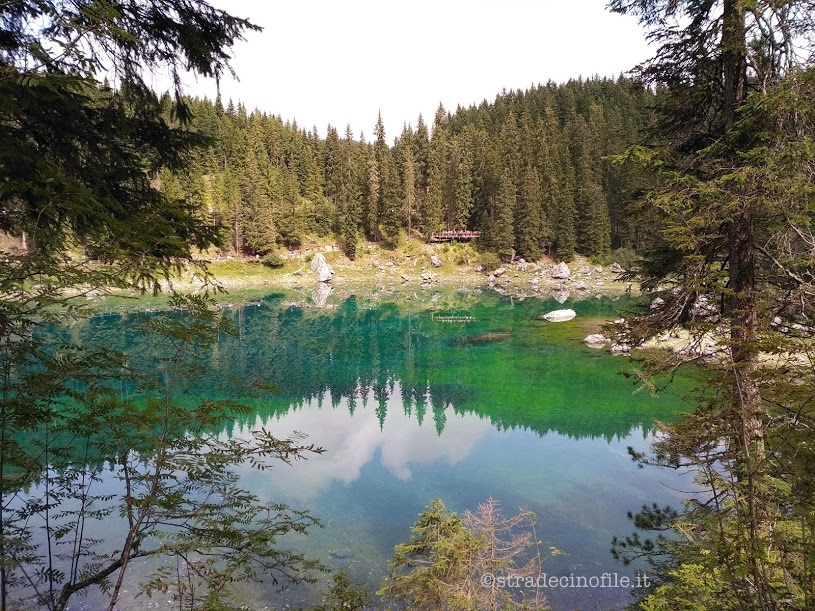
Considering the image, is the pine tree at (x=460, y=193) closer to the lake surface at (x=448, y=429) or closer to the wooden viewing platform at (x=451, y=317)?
the wooden viewing platform at (x=451, y=317)

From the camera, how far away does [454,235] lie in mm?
59656

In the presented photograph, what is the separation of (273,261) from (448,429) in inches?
1700

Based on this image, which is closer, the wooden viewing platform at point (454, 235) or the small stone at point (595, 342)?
the small stone at point (595, 342)

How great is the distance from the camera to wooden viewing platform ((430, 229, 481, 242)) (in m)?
59.5

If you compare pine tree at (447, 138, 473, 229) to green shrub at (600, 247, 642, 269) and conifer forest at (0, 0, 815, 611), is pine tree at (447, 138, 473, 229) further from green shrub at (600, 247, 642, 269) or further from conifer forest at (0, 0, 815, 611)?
conifer forest at (0, 0, 815, 611)

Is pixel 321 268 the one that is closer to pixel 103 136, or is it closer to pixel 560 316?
pixel 560 316

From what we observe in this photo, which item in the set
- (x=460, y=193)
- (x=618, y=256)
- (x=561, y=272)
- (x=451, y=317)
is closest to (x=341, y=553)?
(x=451, y=317)

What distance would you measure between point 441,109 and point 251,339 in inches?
2476

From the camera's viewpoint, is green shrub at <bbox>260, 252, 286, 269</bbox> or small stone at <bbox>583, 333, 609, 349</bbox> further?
green shrub at <bbox>260, 252, 286, 269</bbox>

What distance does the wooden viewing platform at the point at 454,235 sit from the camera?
59.5m

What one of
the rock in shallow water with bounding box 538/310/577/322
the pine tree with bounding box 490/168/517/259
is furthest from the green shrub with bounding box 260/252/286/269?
the rock in shallow water with bounding box 538/310/577/322

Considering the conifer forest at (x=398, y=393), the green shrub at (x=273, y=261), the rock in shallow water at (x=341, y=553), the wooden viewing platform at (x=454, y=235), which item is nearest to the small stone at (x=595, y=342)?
Answer: the conifer forest at (x=398, y=393)

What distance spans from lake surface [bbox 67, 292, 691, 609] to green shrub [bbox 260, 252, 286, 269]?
2400cm

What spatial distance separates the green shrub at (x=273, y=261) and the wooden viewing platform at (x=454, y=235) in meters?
19.5
